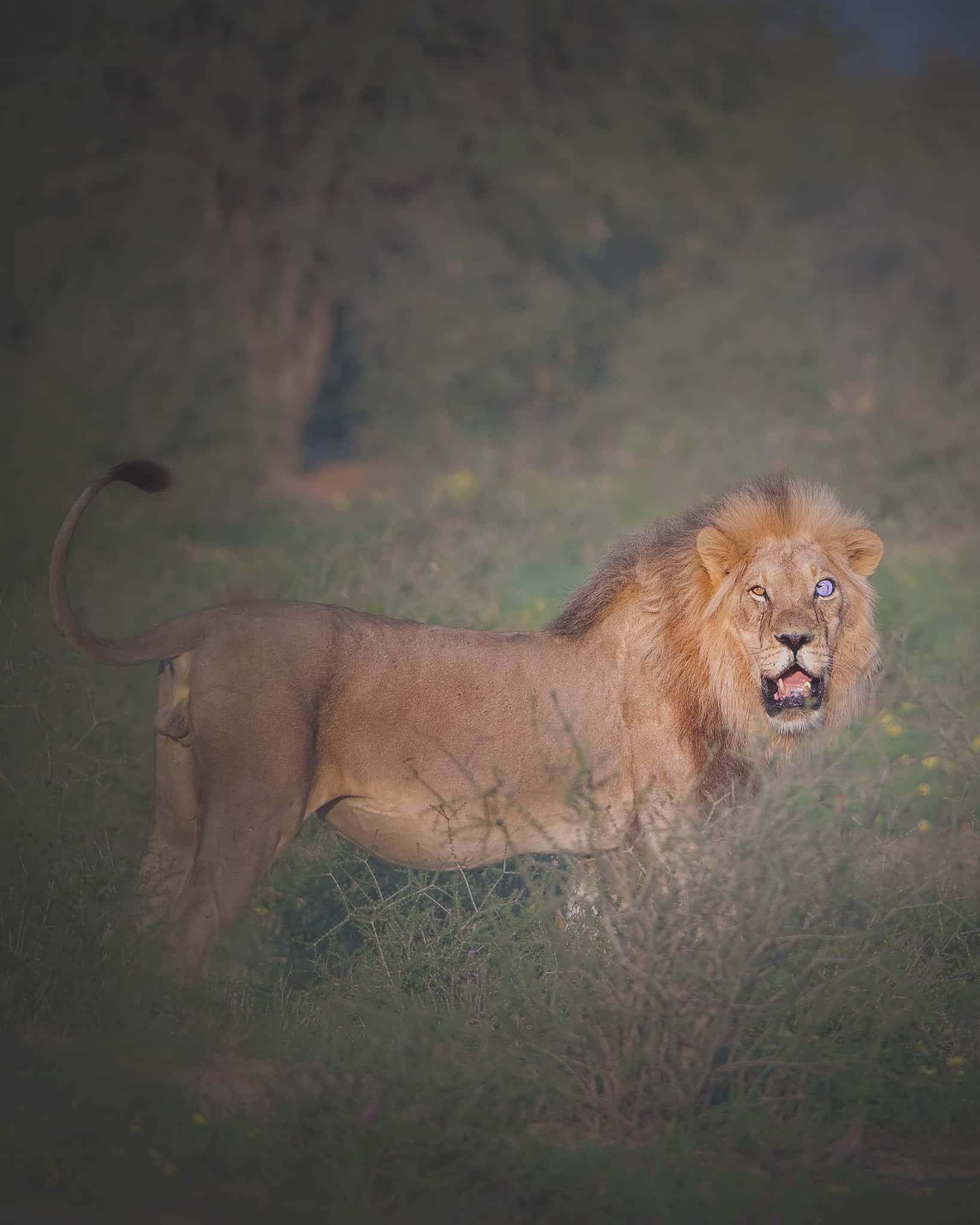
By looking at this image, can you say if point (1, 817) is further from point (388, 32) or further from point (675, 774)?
point (388, 32)

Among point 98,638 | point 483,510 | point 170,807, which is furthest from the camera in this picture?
point 483,510

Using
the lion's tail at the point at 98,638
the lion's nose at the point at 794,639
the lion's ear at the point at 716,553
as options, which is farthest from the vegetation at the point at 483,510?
the lion's tail at the point at 98,638

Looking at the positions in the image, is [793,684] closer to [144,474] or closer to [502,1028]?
[502,1028]

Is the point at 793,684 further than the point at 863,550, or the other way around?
the point at 863,550

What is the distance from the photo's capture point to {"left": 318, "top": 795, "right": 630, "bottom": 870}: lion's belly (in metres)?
4.84

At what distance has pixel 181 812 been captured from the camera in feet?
16.0

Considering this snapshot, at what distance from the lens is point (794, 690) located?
491cm

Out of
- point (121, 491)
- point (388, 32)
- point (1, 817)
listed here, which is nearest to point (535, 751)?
point (1, 817)

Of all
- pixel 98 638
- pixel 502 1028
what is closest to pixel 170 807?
pixel 98 638

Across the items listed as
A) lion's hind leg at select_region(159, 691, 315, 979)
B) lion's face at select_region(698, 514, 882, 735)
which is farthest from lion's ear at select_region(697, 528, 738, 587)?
lion's hind leg at select_region(159, 691, 315, 979)

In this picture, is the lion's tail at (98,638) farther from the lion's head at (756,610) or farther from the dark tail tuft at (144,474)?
the lion's head at (756,610)

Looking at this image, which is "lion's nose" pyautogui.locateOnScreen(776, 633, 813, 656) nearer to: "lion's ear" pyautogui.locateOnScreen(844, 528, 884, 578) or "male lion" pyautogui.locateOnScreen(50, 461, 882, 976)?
"male lion" pyautogui.locateOnScreen(50, 461, 882, 976)

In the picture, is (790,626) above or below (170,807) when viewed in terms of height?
above

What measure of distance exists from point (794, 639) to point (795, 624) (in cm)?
5
